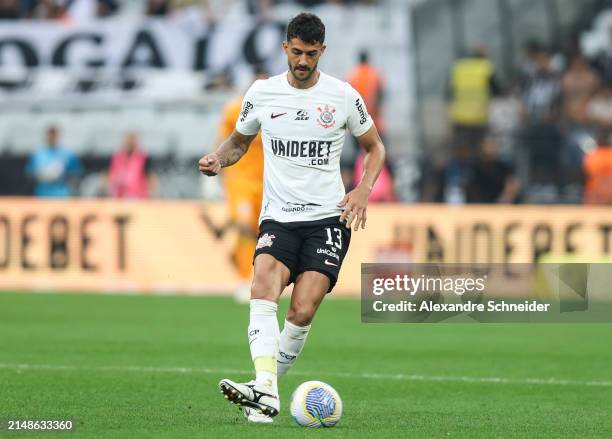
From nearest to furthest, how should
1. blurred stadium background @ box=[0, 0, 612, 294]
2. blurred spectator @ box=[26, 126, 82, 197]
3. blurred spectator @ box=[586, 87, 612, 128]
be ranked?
1. blurred stadium background @ box=[0, 0, 612, 294]
2. blurred spectator @ box=[26, 126, 82, 197]
3. blurred spectator @ box=[586, 87, 612, 128]

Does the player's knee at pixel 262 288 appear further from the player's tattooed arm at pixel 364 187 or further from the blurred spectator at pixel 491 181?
the blurred spectator at pixel 491 181

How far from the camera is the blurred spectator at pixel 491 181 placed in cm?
2084

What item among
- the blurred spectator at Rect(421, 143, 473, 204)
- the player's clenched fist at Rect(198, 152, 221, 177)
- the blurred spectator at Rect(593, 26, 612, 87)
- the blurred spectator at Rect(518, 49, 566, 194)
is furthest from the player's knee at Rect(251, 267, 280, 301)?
the blurred spectator at Rect(593, 26, 612, 87)

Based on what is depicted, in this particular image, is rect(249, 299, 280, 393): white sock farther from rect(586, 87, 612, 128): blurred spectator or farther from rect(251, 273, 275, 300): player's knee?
rect(586, 87, 612, 128): blurred spectator

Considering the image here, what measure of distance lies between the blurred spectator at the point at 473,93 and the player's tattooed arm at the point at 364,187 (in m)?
14.6

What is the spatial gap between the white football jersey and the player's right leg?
1.14ft

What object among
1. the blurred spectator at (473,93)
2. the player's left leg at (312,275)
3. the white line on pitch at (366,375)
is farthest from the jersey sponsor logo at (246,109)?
the blurred spectator at (473,93)

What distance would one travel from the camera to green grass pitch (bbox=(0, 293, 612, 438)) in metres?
7.66

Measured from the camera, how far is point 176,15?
25594 mm

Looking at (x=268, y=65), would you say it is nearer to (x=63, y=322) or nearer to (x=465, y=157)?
(x=465, y=157)

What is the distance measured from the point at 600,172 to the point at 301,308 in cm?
1325

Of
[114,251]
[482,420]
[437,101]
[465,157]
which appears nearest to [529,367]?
[482,420]

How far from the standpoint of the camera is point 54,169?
2191 cm

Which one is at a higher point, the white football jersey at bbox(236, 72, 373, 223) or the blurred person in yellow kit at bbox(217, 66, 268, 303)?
the white football jersey at bbox(236, 72, 373, 223)
